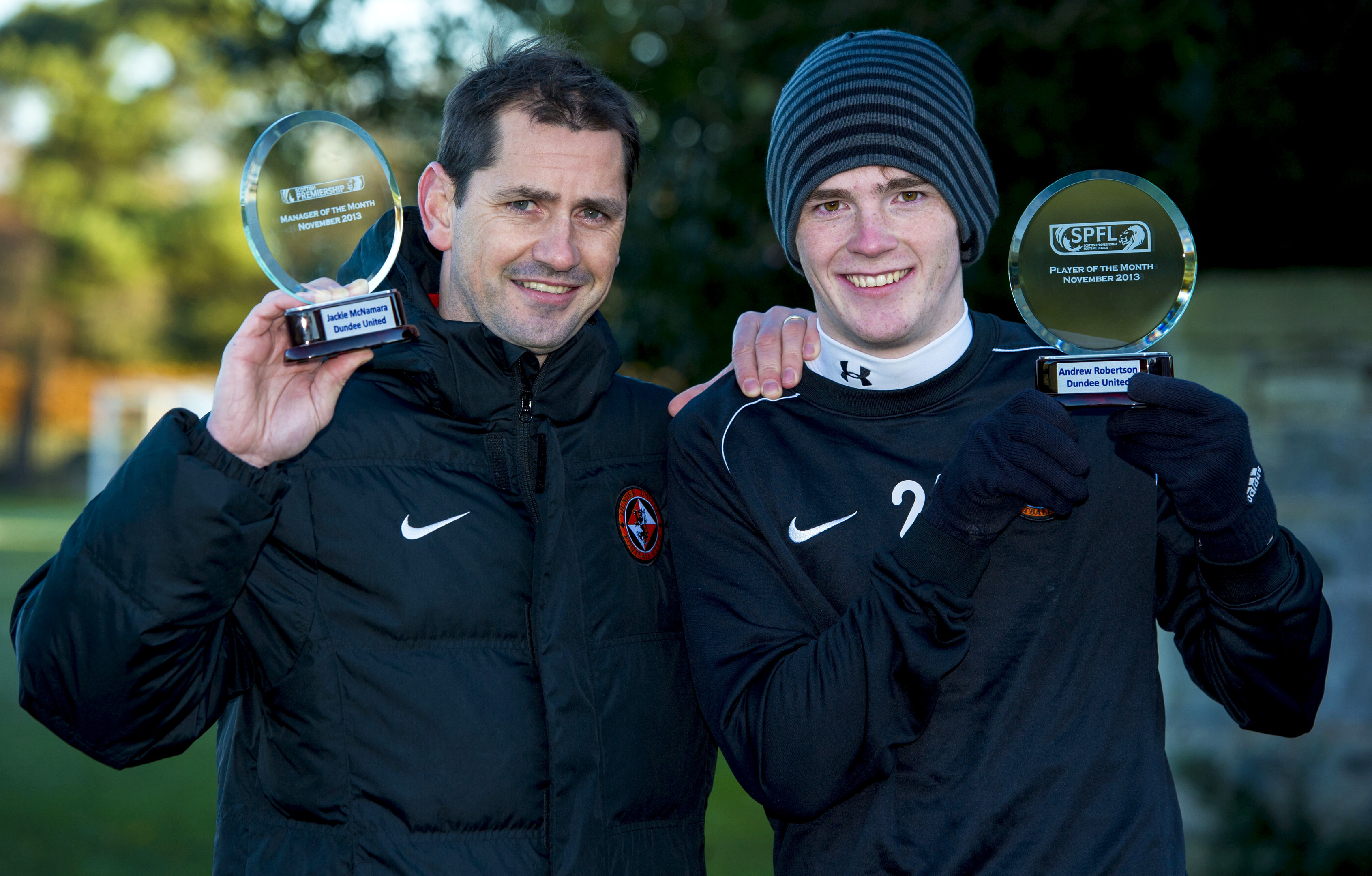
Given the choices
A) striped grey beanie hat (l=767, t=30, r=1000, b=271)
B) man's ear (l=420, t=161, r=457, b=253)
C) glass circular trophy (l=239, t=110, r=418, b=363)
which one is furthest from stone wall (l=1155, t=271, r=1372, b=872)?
glass circular trophy (l=239, t=110, r=418, b=363)

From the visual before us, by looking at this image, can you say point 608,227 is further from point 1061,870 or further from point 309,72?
point 309,72

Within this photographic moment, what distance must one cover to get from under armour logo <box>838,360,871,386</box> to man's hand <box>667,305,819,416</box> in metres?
0.08

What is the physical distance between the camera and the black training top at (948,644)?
2.01m

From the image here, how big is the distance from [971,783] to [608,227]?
4.44 ft

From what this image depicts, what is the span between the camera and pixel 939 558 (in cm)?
199

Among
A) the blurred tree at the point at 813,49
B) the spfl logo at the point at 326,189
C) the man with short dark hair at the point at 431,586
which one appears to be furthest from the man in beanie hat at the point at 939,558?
the blurred tree at the point at 813,49

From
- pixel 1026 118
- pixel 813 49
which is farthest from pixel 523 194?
pixel 1026 118

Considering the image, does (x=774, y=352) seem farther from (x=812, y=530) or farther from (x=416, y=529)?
(x=416, y=529)

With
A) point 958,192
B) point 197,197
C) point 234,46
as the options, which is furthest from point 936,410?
point 197,197

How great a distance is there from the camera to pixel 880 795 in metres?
2.11

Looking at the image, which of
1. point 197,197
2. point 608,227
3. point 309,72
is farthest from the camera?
point 197,197

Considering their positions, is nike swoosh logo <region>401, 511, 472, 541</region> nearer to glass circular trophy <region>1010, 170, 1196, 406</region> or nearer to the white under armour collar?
the white under armour collar

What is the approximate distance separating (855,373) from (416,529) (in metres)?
0.89

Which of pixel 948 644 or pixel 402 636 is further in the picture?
pixel 402 636
